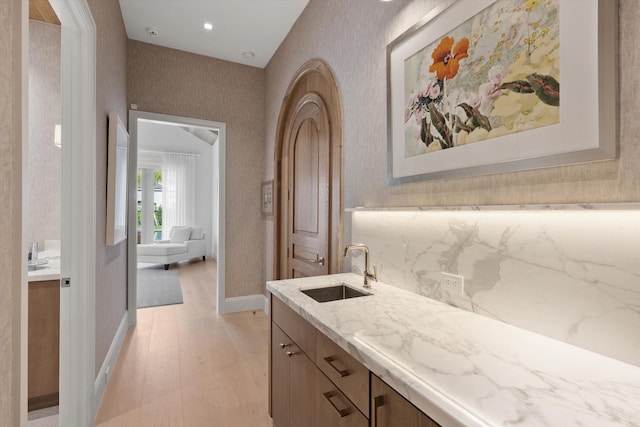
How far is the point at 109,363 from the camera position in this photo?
2.32m

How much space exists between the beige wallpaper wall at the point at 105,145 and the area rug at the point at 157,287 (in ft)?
4.96

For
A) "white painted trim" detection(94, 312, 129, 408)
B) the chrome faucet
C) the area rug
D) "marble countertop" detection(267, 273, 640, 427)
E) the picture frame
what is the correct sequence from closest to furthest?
"marble countertop" detection(267, 273, 640, 427)
the chrome faucet
"white painted trim" detection(94, 312, 129, 408)
the picture frame
the area rug

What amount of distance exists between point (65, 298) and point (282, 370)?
4.07ft

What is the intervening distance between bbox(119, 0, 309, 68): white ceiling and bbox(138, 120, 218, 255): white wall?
4.95 meters

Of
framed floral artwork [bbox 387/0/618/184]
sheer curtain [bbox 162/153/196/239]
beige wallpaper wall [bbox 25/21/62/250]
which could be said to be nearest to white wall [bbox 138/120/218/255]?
sheer curtain [bbox 162/153/196/239]

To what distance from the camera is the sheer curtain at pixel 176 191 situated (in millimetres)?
8023

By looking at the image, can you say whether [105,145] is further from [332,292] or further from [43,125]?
[332,292]

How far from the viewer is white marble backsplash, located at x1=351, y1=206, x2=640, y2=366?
32.5 inches

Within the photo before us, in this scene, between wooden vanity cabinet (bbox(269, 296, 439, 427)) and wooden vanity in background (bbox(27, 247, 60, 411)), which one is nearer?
wooden vanity cabinet (bbox(269, 296, 439, 427))

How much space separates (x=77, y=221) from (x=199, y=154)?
7167 mm

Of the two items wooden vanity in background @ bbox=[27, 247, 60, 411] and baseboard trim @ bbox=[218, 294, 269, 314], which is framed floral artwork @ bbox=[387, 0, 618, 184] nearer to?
wooden vanity in background @ bbox=[27, 247, 60, 411]

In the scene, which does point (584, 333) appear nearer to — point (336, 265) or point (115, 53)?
point (336, 265)

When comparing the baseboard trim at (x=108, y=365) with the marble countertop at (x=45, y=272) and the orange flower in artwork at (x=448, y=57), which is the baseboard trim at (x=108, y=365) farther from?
the orange flower in artwork at (x=448, y=57)

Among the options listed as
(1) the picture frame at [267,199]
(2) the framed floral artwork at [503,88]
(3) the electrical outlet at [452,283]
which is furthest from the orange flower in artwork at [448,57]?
(1) the picture frame at [267,199]
